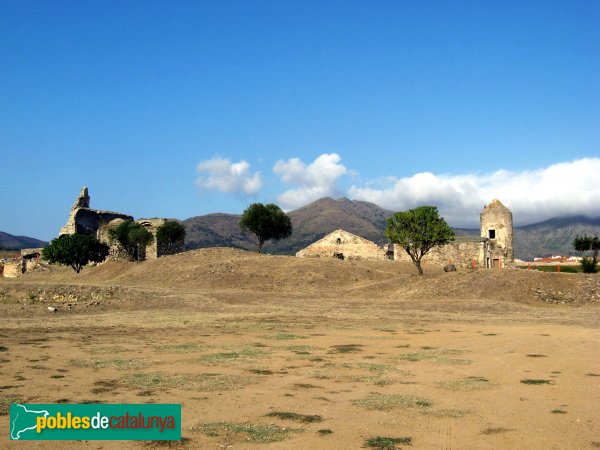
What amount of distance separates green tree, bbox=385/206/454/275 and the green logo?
33361mm

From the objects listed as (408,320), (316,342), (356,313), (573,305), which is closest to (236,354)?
(316,342)

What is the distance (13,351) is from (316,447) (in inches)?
440

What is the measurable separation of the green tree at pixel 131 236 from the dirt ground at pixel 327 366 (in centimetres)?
2993

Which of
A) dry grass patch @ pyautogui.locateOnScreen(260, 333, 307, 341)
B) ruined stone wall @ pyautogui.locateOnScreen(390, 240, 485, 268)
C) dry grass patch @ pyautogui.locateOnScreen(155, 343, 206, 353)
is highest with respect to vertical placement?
ruined stone wall @ pyautogui.locateOnScreen(390, 240, 485, 268)

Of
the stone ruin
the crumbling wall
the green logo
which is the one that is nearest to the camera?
the green logo

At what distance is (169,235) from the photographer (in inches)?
2557

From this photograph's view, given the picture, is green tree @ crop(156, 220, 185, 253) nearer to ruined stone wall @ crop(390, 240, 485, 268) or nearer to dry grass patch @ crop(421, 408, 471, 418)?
ruined stone wall @ crop(390, 240, 485, 268)

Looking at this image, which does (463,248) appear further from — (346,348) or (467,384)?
(467,384)

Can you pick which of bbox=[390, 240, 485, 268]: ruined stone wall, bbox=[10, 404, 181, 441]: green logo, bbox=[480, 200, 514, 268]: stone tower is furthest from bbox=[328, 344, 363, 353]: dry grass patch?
bbox=[480, 200, 514, 268]: stone tower

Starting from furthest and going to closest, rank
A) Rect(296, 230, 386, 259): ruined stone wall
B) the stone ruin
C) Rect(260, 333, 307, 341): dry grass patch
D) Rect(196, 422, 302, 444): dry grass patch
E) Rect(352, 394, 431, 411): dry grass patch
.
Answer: the stone ruin < Rect(296, 230, 386, 259): ruined stone wall < Rect(260, 333, 307, 341): dry grass patch < Rect(352, 394, 431, 411): dry grass patch < Rect(196, 422, 302, 444): dry grass patch

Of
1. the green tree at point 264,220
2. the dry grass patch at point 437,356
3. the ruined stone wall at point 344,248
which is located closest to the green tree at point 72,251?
the green tree at point 264,220

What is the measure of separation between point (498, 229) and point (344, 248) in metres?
17.7

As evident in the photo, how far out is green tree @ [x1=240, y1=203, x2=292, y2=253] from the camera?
213 ft

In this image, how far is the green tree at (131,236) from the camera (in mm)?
63969
